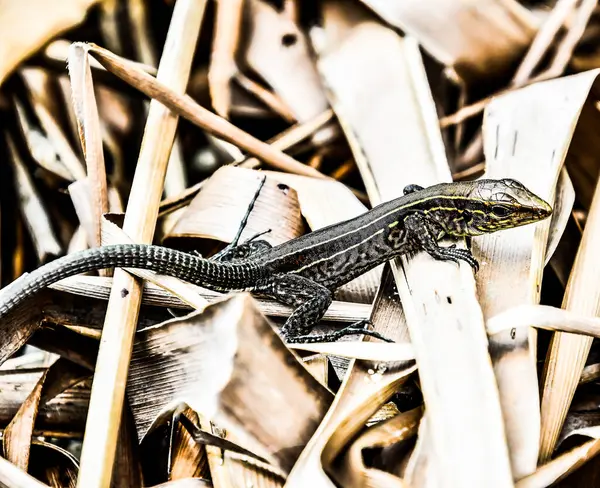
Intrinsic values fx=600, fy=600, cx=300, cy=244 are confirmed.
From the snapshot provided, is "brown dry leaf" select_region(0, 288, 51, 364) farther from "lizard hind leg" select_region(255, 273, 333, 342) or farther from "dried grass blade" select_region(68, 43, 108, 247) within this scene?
"lizard hind leg" select_region(255, 273, 333, 342)

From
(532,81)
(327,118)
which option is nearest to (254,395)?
(327,118)

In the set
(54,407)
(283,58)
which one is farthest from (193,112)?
(54,407)

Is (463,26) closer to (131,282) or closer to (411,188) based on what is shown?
(411,188)

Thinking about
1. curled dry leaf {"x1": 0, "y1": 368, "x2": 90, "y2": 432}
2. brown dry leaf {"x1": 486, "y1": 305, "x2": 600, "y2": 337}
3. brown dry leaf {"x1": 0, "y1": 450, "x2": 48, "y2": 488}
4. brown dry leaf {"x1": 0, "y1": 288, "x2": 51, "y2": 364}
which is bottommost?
brown dry leaf {"x1": 0, "y1": 450, "x2": 48, "y2": 488}

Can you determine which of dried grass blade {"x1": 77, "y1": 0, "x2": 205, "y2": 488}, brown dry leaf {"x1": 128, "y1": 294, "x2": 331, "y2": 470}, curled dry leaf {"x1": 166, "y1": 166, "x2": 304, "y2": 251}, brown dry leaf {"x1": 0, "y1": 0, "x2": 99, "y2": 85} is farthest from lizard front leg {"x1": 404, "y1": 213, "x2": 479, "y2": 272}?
brown dry leaf {"x1": 0, "y1": 0, "x2": 99, "y2": 85}

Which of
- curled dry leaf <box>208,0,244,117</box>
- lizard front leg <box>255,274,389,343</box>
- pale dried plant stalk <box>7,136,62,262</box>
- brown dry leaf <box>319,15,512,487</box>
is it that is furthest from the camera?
curled dry leaf <box>208,0,244,117</box>

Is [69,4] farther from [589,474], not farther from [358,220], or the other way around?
[589,474]
